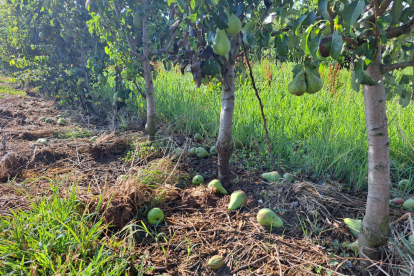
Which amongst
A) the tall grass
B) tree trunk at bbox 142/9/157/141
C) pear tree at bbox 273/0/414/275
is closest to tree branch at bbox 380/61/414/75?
pear tree at bbox 273/0/414/275

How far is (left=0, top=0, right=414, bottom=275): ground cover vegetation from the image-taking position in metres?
1.21

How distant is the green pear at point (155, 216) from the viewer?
5.69 feet

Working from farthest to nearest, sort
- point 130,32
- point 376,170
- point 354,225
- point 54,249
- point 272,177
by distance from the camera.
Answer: point 130,32 → point 272,177 → point 354,225 → point 54,249 → point 376,170

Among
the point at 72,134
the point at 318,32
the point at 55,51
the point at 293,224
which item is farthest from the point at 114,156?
the point at 55,51

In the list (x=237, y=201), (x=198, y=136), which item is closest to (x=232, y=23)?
(x=237, y=201)

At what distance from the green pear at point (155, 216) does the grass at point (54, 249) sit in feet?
0.83

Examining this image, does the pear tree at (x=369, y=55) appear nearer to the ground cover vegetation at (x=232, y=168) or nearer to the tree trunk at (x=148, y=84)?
the ground cover vegetation at (x=232, y=168)

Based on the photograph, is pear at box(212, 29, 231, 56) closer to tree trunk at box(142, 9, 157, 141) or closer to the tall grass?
the tall grass

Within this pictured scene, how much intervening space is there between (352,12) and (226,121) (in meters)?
1.17

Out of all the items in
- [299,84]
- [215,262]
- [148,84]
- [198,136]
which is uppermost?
[148,84]

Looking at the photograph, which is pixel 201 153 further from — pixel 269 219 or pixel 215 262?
pixel 215 262

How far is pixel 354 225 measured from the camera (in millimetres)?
1553

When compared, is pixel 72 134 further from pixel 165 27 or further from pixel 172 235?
pixel 172 235

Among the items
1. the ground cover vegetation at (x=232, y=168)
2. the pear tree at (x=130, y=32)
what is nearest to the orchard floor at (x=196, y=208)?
the ground cover vegetation at (x=232, y=168)
